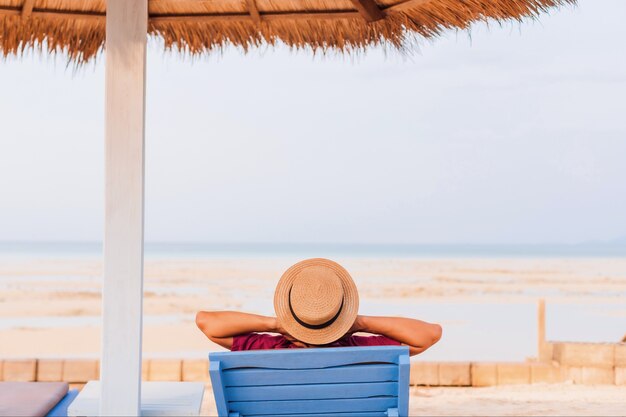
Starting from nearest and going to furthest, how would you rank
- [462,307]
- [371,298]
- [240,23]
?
1. [240,23]
2. [462,307]
3. [371,298]

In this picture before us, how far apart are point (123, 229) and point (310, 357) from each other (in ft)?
2.05

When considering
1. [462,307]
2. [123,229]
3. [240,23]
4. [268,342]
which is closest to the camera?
[123,229]

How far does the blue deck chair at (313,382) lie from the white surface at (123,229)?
0.24 metres

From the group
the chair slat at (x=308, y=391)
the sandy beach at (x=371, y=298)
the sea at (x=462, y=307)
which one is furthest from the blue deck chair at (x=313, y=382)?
the sandy beach at (x=371, y=298)

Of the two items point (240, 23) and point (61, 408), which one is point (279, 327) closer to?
point (61, 408)

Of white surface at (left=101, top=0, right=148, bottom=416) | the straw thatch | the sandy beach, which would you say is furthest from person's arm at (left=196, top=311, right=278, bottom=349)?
the sandy beach

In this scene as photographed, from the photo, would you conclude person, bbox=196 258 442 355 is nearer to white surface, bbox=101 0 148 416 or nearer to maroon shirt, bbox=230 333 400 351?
maroon shirt, bbox=230 333 400 351

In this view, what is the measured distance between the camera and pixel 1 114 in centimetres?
2705

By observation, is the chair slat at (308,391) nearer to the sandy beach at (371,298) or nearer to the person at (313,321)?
the person at (313,321)

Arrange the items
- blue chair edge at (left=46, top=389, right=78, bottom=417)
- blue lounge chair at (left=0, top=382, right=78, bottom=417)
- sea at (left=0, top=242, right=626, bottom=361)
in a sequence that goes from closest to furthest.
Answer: blue lounge chair at (left=0, top=382, right=78, bottom=417)
blue chair edge at (left=46, top=389, right=78, bottom=417)
sea at (left=0, top=242, right=626, bottom=361)

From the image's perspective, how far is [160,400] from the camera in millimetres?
2559

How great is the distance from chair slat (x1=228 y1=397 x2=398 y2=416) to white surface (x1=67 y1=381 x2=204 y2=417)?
0.50 feet

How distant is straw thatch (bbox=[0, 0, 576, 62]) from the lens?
341cm

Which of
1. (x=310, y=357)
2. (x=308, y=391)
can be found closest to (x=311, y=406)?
(x=308, y=391)
